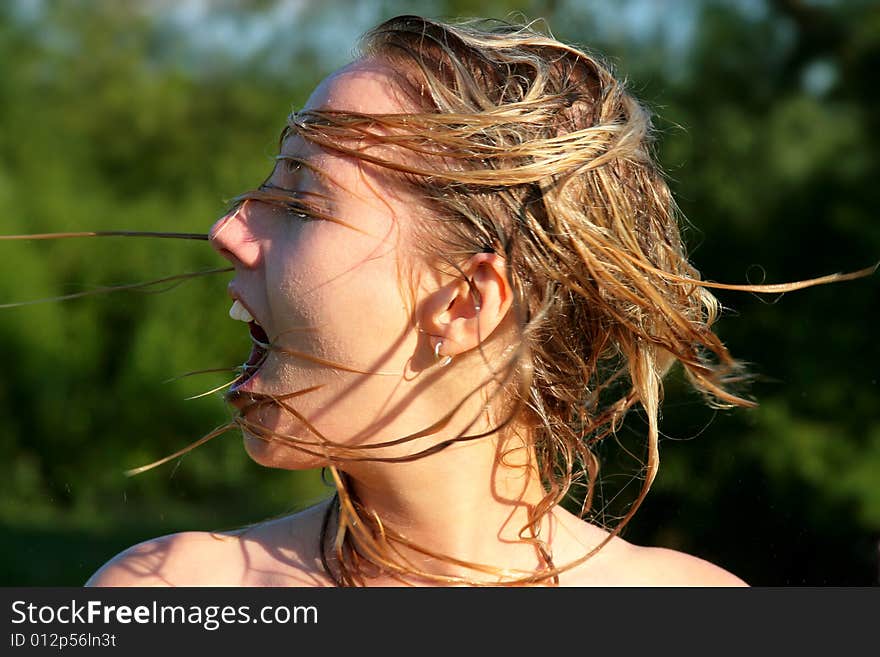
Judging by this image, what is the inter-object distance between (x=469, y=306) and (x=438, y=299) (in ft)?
0.19

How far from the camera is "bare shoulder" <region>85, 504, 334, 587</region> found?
6.07ft

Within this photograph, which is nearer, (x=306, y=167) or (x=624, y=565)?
(x=306, y=167)

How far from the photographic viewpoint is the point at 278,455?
179cm

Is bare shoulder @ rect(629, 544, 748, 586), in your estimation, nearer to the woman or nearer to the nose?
the woman

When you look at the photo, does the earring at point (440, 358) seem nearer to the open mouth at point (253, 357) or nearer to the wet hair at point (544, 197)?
the wet hair at point (544, 197)

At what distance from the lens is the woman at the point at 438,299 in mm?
1718

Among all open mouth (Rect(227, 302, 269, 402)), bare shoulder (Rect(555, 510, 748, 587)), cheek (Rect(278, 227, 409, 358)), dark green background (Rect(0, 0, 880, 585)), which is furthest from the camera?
dark green background (Rect(0, 0, 880, 585))

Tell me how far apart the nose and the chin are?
0.31 metres

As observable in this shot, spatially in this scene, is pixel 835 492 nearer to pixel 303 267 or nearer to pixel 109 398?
pixel 303 267

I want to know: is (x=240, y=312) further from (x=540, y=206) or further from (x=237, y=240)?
(x=540, y=206)

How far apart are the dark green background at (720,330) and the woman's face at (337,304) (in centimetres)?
171

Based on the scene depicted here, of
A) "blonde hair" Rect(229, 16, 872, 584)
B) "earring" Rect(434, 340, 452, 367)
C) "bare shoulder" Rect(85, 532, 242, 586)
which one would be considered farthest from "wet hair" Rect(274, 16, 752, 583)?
"bare shoulder" Rect(85, 532, 242, 586)

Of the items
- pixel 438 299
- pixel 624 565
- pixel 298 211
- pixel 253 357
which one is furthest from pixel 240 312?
pixel 624 565
